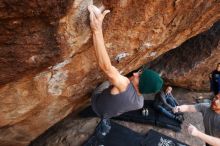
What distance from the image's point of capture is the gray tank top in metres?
2.83

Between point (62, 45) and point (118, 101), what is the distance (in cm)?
71

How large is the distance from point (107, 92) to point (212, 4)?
59.3 inches

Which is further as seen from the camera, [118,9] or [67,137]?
[67,137]

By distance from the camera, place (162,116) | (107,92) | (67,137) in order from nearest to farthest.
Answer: (107,92)
(67,137)
(162,116)

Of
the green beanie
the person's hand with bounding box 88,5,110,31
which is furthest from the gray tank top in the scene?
the person's hand with bounding box 88,5,110,31

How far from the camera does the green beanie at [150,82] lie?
265 cm

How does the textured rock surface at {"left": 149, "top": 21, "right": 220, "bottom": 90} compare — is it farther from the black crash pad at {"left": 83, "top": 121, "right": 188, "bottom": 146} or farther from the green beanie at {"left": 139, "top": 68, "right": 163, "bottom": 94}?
the green beanie at {"left": 139, "top": 68, "right": 163, "bottom": 94}

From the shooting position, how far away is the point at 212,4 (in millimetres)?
3410

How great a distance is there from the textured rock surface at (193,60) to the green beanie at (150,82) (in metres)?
2.75

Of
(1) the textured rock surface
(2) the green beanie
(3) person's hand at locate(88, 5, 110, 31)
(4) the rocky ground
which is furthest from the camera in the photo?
(1) the textured rock surface

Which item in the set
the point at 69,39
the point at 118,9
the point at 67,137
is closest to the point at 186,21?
the point at 118,9

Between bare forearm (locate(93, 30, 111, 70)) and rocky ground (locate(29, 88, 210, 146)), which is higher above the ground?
bare forearm (locate(93, 30, 111, 70))

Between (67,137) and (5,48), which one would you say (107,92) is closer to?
(5,48)

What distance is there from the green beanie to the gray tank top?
0.40ft
